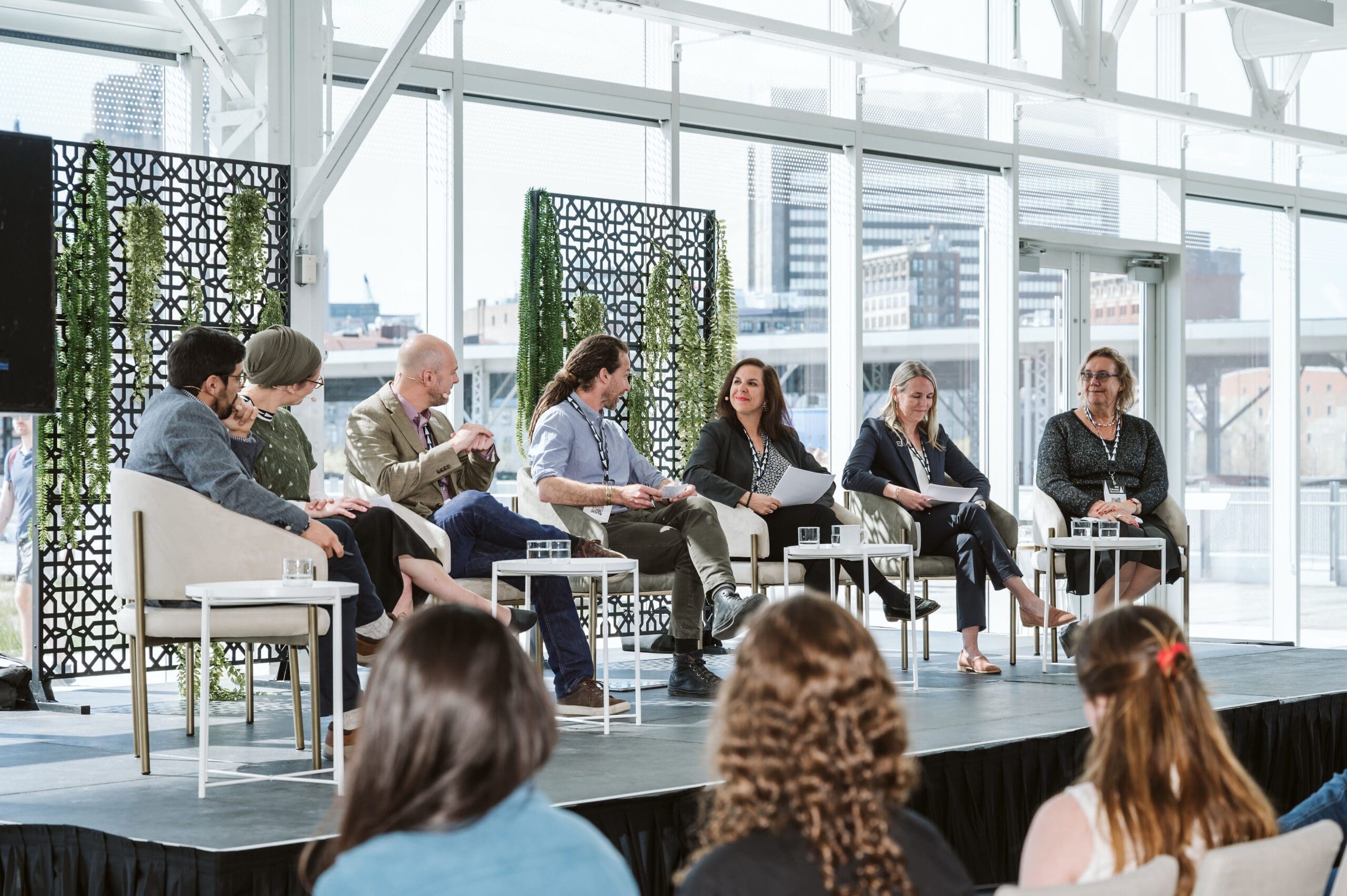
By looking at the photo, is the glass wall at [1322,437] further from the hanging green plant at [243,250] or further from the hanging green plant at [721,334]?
the hanging green plant at [243,250]

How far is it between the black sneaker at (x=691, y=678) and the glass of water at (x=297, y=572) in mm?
1813

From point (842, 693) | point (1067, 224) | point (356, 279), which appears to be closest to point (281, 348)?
point (356, 279)

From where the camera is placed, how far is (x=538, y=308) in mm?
6422

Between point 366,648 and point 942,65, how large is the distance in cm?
442

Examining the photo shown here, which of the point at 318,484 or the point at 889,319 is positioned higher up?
the point at 889,319

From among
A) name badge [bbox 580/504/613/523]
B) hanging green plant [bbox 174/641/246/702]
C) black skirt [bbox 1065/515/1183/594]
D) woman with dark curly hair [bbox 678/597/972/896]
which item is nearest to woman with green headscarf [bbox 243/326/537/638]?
name badge [bbox 580/504/613/523]

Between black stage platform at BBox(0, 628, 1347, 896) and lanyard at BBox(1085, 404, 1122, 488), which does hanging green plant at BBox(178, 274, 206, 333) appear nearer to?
black stage platform at BBox(0, 628, 1347, 896)

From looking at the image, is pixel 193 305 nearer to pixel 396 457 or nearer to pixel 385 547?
pixel 396 457

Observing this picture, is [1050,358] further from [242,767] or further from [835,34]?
[242,767]

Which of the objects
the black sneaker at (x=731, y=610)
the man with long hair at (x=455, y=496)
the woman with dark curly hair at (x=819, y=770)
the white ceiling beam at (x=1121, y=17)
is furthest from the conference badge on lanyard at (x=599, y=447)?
the white ceiling beam at (x=1121, y=17)

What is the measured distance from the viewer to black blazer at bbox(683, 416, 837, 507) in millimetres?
5754

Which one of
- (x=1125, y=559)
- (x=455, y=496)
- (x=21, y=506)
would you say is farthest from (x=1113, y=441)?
(x=21, y=506)

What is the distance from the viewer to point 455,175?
6676 mm

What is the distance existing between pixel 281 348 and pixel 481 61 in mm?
2637
